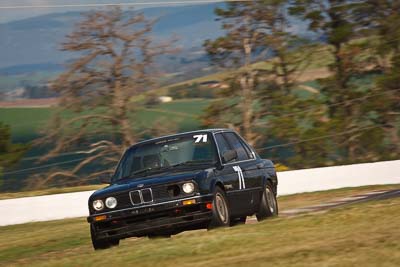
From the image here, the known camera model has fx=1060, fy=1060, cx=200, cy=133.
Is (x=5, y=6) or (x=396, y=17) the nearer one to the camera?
(x=5, y=6)

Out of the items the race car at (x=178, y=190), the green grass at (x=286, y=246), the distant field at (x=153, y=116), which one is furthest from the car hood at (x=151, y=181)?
the distant field at (x=153, y=116)

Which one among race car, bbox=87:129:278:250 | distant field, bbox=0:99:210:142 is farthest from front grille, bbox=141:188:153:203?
distant field, bbox=0:99:210:142

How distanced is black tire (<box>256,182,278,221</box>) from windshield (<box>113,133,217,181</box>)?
135cm

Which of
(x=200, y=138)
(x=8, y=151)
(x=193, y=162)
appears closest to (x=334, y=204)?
(x=200, y=138)

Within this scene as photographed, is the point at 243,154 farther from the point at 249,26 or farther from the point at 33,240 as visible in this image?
the point at 249,26

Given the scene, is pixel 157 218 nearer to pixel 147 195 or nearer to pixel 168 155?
pixel 147 195

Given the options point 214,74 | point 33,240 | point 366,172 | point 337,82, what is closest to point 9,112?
point 214,74

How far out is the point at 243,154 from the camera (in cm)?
1562

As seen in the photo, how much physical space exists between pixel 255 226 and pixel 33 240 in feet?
25.0

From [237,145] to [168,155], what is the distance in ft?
5.04

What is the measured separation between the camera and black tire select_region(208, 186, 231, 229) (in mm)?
13445

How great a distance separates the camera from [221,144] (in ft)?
49.3

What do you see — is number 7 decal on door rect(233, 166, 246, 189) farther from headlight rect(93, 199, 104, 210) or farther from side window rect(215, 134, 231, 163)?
Answer: headlight rect(93, 199, 104, 210)

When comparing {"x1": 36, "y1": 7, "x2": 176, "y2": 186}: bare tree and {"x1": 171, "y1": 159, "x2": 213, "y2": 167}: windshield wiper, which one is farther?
{"x1": 36, "y1": 7, "x2": 176, "y2": 186}: bare tree
